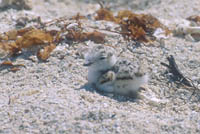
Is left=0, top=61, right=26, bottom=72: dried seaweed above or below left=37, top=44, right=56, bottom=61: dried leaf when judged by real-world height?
below

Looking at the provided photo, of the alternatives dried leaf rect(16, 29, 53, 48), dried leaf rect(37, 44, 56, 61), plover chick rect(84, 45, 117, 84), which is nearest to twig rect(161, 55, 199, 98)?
plover chick rect(84, 45, 117, 84)

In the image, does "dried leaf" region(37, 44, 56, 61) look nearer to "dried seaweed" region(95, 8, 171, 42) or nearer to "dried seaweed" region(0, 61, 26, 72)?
"dried seaweed" region(0, 61, 26, 72)

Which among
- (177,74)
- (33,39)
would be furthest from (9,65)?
(177,74)

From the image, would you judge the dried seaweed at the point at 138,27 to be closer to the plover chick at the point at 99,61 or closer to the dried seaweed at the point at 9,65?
the plover chick at the point at 99,61

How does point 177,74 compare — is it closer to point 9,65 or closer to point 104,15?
point 104,15

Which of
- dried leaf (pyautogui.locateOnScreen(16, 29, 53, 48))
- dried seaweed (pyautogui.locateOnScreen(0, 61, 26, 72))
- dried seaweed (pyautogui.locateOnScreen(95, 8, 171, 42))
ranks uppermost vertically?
dried seaweed (pyautogui.locateOnScreen(95, 8, 171, 42))

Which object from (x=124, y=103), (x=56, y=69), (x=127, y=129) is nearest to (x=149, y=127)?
(x=127, y=129)
